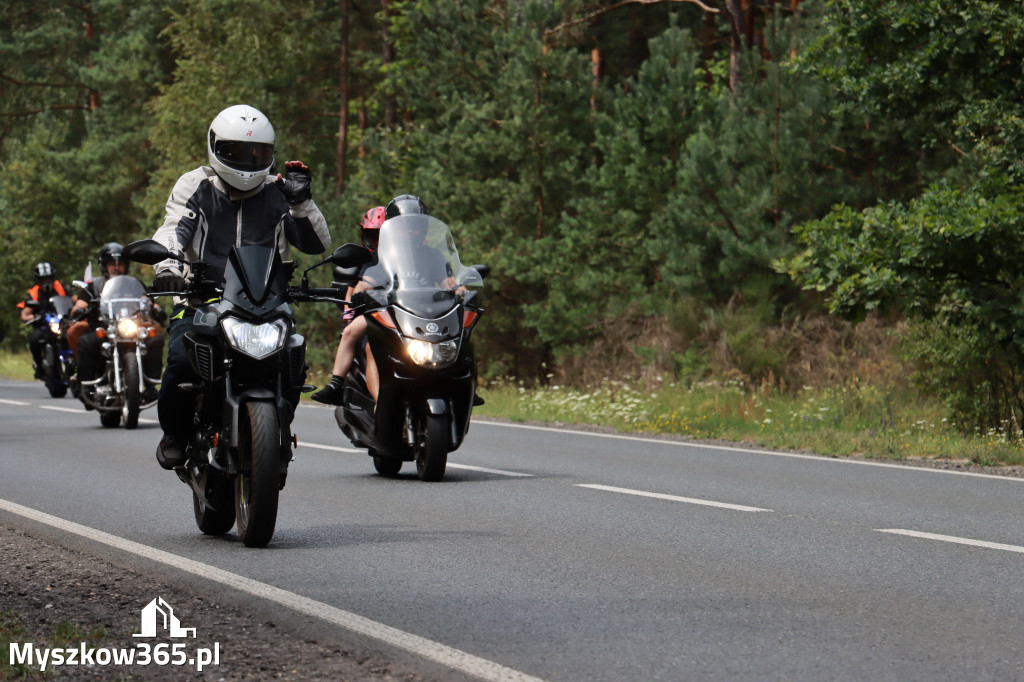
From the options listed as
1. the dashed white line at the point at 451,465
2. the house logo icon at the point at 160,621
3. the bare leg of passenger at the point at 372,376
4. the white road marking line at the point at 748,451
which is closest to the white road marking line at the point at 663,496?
the dashed white line at the point at 451,465

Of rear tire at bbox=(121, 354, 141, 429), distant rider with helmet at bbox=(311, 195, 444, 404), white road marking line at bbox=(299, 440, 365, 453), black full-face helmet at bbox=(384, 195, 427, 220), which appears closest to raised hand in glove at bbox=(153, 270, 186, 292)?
distant rider with helmet at bbox=(311, 195, 444, 404)

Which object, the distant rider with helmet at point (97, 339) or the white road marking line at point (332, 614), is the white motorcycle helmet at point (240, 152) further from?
the distant rider with helmet at point (97, 339)

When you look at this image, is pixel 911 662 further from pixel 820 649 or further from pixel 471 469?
pixel 471 469

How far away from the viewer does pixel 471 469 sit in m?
12.1

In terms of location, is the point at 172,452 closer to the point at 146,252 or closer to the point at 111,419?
the point at 146,252

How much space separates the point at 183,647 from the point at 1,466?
25.8 ft

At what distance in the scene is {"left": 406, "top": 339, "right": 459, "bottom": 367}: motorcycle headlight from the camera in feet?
34.3

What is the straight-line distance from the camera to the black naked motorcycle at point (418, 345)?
34.6 ft

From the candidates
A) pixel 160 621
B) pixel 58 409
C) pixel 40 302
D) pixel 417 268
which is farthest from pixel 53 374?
pixel 160 621

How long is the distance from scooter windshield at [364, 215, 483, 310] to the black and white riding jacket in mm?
2634

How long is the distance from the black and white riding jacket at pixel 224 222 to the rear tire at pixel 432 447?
2.86 m

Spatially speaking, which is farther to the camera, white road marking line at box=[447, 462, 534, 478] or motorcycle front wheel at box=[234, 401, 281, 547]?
white road marking line at box=[447, 462, 534, 478]

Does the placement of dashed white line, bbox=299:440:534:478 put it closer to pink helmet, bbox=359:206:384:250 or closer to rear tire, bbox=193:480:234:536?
pink helmet, bbox=359:206:384:250

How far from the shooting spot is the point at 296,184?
7848 millimetres
